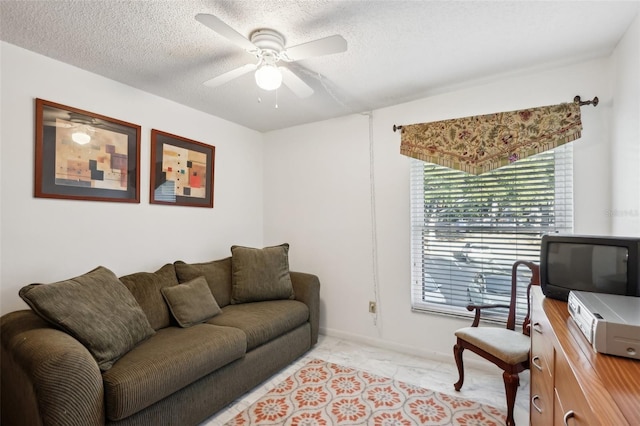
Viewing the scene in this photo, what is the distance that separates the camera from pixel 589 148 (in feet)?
7.17

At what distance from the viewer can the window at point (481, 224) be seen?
7.72 ft

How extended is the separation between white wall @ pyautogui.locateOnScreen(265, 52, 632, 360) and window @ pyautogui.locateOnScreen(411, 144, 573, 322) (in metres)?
0.11

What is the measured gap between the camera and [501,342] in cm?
201

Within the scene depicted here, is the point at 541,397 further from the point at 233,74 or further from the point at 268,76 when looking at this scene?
the point at 233,74

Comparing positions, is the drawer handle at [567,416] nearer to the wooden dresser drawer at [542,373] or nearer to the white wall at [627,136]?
the wooden dresser drawer at [542,373]

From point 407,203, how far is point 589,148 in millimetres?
1361

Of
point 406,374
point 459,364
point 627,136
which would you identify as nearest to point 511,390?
point 459,364

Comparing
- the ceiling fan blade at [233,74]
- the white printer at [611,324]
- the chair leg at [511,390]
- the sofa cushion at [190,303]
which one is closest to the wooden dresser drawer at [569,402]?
the white printer at [611,324]

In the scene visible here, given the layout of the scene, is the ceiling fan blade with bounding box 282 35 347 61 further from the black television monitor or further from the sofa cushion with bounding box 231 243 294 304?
the sofa cushion with bounding box 231 243 294 304

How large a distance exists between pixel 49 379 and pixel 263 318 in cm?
137

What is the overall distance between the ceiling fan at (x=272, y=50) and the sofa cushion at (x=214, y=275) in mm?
1559

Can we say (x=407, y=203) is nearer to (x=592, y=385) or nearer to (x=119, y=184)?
(x=592, y=385)

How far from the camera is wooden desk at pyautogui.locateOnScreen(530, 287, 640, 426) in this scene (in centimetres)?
69

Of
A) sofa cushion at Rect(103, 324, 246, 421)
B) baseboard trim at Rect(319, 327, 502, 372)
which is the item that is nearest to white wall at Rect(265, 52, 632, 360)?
baseboard trim at Rect(319, 327, 502, 372)
